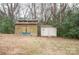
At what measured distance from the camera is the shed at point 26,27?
1.59 meters

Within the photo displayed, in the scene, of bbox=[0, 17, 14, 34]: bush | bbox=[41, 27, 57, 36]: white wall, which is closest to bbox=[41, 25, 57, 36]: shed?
bbox=[41, 27, 57, 36]: white wall

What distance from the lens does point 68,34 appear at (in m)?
1.58

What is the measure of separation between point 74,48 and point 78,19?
0.85ft

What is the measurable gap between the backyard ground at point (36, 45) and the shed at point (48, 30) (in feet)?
0.12

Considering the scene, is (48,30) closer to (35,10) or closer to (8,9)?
(35,10)

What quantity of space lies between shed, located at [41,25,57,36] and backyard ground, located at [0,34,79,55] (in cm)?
4

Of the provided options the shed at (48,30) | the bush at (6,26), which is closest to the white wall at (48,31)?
the shed at (48,30)

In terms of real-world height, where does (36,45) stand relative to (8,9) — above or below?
below

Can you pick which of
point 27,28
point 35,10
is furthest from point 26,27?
point 35,10

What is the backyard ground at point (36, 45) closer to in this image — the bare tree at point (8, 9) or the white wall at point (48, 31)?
the white wall at point (48, 31)

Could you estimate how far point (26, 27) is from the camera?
1.60 meters

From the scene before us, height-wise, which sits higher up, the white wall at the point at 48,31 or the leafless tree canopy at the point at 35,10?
the leafless tree canopy at the point at 35,10

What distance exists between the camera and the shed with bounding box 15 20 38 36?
1.59 metres

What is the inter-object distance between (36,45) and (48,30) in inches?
6.7
